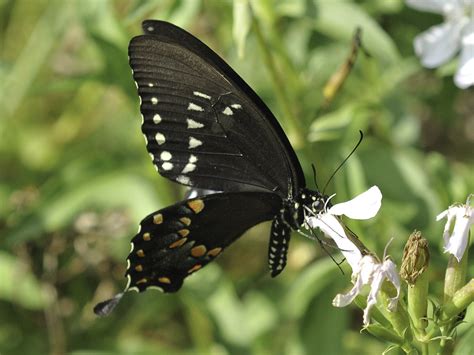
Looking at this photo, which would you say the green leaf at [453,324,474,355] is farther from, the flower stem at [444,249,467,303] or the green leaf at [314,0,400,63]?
the green leaf at [314,0,400,63]

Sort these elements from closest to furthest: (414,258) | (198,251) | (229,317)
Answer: (414,258), (198,251), (229,317)

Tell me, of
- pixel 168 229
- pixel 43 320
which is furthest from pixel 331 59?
pixel 43 320

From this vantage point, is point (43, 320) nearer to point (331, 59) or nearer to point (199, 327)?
point (199, 327)

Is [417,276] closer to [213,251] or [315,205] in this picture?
[315,205]

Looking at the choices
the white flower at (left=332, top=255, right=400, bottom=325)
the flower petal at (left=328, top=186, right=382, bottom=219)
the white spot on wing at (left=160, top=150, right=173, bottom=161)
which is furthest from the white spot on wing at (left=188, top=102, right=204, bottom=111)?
the white flower at (left=332, top=255, right=400, bottom=325)

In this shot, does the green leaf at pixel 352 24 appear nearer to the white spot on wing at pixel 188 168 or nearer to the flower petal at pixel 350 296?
the white spot on wing at pixel 188 168

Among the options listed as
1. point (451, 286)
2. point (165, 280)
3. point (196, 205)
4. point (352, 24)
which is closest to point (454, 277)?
point (451, 286)

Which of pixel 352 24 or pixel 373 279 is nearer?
pixel 373 279
